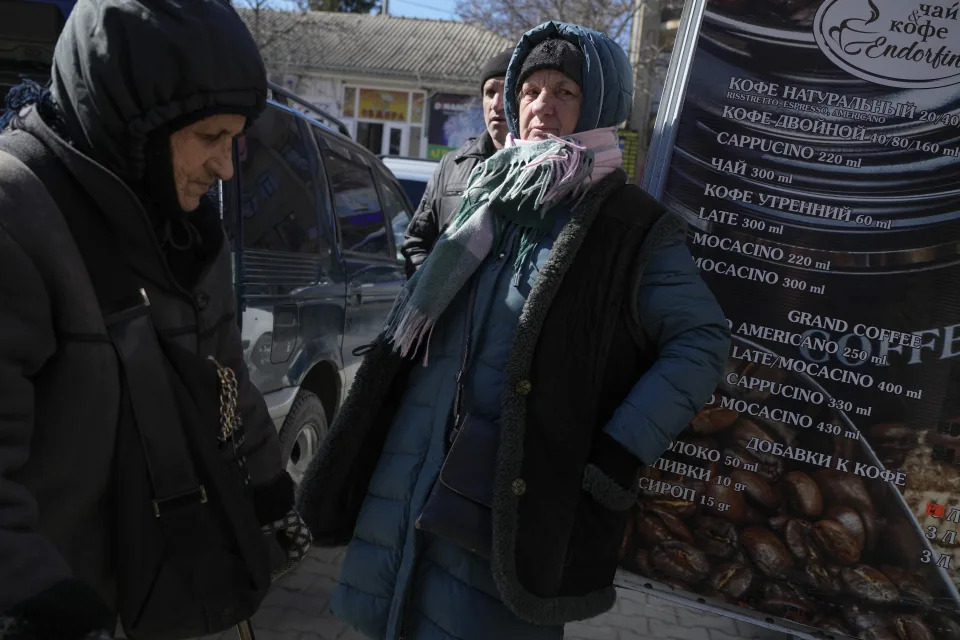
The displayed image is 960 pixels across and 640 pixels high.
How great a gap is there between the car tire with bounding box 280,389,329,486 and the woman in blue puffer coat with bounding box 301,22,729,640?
1.80 meters

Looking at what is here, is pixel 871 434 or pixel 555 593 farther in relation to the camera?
pixel 871 434

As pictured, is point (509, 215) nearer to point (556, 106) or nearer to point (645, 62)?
point (556, 106)

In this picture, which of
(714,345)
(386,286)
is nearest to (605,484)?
(714,345)

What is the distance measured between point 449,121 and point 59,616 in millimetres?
28665

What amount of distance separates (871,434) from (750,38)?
1.21 metres

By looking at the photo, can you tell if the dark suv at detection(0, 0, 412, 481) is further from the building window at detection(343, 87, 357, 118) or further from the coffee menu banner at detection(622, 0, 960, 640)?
the building window at detection(343, 87, 357, 118)

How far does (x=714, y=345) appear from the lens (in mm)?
1990

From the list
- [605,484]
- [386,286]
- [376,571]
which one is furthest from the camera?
[386,286]

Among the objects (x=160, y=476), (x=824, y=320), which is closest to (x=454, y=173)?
(x=824, y=320)

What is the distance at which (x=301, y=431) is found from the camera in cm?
423

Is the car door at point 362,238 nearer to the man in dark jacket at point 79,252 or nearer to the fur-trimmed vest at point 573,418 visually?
the fur-trimmed vest at point 573,418

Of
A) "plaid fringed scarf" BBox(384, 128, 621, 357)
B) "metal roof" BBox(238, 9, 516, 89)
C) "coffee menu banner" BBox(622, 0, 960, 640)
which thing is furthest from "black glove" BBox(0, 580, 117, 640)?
"metal roof" BBox(238, 9, 516, 89)

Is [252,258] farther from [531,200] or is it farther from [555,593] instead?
[555,593]

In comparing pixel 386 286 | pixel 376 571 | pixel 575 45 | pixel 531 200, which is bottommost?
pixel 386 286
